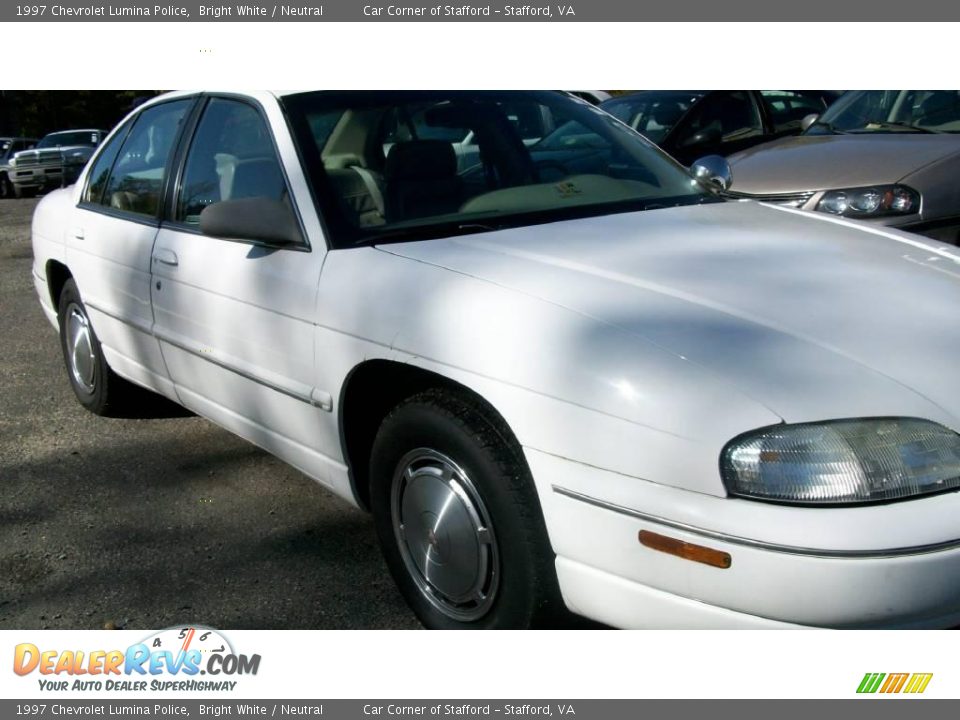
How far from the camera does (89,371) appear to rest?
5.26 meters

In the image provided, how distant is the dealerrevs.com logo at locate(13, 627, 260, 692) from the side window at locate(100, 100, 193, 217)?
1.93 metres

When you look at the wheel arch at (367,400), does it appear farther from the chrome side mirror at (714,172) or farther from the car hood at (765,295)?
the chrome side mirror at (714,172)

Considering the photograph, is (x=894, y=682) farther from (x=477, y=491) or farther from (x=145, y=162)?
(x=145, y=162)

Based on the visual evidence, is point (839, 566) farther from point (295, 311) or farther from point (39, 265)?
point (39, 265)

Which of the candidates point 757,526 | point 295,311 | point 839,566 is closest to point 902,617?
point 839,566

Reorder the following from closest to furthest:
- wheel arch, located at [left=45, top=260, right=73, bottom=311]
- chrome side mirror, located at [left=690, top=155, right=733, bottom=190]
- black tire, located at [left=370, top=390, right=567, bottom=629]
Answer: black tire, located at [left=370, top=390, right=567, bottom=629] < chrome side mirror, located at [left=690, top=155, right=733, bottom=190] < wheel arch, located at [left=45, top=260, right=73, bottom=311]

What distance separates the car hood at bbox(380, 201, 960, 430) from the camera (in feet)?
7.48

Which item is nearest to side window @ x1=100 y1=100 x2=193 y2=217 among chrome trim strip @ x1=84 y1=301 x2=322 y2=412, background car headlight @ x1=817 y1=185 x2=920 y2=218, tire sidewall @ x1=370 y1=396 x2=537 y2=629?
chrome trim strip @ x1=84 y1=301 x2=322 y2=412

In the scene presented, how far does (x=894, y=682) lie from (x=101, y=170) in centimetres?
415

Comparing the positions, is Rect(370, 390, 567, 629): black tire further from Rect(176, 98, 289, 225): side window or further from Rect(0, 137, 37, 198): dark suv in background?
Rect(0, 137, 37, 198): dark suv in background

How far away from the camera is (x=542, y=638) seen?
8.70 ft

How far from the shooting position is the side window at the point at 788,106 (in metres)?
9.27

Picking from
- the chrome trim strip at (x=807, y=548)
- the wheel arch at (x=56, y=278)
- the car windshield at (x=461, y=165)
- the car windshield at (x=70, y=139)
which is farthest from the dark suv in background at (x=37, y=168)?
the chrome trim strip at (x=807, y=548)

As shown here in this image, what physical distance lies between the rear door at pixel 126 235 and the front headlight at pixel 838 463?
276 cm
